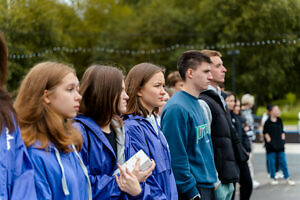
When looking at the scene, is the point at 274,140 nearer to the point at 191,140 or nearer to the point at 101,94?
the point at 191,140

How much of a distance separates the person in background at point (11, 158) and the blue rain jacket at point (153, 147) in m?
1.15

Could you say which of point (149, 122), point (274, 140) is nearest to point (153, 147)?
point (149, 122)

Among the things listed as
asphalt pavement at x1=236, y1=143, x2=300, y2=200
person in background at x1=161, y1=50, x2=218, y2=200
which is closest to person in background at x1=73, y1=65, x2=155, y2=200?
person in background at x1=161, y1=50, x2=218, y2=200

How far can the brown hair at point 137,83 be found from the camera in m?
3.71

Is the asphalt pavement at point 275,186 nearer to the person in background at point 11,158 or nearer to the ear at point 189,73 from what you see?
the ear at point 189,73

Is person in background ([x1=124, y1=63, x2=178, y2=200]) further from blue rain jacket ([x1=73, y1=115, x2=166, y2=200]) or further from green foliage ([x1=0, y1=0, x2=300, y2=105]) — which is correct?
green foliage ([x1=0, y1=0, x2=300, y2=105])

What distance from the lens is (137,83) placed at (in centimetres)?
377

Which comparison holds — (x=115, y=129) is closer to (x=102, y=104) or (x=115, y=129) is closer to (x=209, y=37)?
(x=102, y=104)

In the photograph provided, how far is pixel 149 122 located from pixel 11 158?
5.15 feet

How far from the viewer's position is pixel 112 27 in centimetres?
3631

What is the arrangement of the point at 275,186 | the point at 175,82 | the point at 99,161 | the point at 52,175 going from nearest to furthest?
the point at 52,175
the point at 99,161
the point at 175,82
the point at 275,186

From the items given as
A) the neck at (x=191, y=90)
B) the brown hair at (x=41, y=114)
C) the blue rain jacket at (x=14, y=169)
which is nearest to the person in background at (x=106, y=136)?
the brown hair at (x=41, y=114)

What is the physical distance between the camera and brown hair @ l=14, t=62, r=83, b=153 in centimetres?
252

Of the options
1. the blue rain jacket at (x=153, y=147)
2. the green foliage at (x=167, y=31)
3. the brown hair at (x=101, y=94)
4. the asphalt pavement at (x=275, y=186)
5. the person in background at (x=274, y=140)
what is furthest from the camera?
the green foliage at (x=167, y=31)
